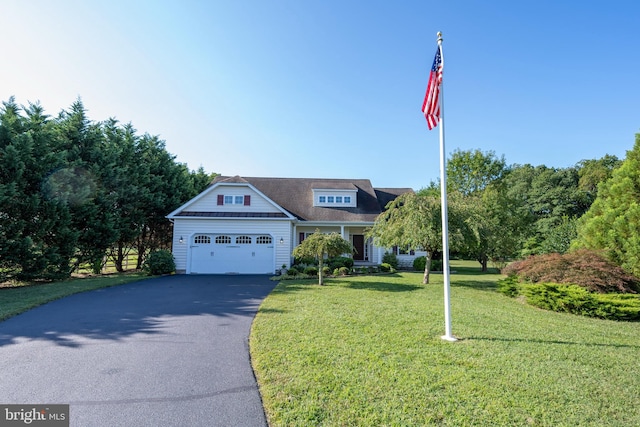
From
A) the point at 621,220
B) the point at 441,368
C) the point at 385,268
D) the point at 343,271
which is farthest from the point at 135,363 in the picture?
the point at 385,268

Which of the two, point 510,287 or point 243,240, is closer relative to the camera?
point 510,287

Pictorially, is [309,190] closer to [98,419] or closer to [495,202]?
[495,202]

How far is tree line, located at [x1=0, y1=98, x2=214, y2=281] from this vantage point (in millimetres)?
12625

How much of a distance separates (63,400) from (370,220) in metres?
17.3

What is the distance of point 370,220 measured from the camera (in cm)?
1959

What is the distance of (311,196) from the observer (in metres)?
21.8

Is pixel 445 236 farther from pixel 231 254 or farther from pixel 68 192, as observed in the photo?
pixel 68 192

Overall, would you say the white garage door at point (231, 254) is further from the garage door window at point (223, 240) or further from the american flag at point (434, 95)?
the american flag at point (434, 95)

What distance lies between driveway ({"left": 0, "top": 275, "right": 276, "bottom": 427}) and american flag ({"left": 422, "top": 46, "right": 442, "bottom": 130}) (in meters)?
5.83

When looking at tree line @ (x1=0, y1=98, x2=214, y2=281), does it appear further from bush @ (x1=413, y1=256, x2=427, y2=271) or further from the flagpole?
bush @ (x1=413, y1=256, x2=427, y2=271)

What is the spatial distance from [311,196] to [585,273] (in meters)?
15.9

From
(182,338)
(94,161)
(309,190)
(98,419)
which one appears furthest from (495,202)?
(94,161)

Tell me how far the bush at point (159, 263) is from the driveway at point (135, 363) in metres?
7.39

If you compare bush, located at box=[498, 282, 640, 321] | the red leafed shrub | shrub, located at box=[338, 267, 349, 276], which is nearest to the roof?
shrub, located at box=[338, 267, 349, 276]
